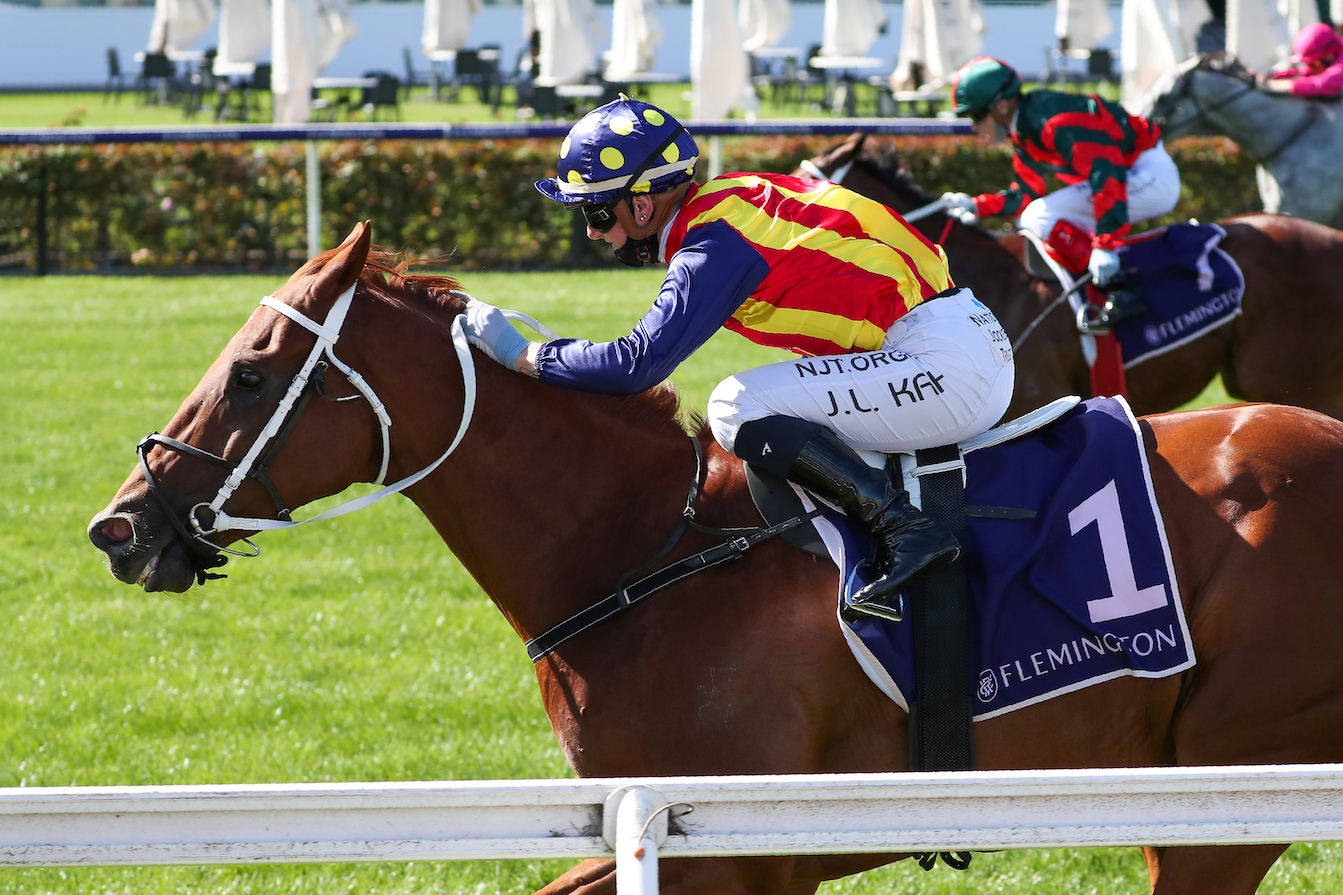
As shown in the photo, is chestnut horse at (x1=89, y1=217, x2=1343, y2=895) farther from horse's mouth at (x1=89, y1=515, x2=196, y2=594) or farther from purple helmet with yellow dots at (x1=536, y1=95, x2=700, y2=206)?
purple helmet with yellow dots at (x1=536, y1=95, x2=700, y2=206)

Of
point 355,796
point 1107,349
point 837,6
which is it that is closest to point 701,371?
point 1107,349

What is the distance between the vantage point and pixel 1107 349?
611cm

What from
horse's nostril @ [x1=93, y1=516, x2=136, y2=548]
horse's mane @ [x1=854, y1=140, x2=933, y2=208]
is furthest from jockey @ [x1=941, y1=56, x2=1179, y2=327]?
horse's nostril @ [x1=93, y1=516, x2=136, y2=548]

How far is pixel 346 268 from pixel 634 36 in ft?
56.9

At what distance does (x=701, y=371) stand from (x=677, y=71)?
21999mm

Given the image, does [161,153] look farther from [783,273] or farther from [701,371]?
[783,273]

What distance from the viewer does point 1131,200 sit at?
674 centimetres

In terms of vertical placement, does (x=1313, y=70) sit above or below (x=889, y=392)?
above

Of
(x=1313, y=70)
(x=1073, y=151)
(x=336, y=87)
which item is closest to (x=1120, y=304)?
(x=1073, y=151)

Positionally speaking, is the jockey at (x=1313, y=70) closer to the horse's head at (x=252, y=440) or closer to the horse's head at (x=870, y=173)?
the horse's head at (x=870, y=173)

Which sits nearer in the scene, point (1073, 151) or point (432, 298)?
point (432, 298)

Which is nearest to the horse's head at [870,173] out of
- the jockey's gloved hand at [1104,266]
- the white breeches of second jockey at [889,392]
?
the jockey's gloved hand at [1104,266]

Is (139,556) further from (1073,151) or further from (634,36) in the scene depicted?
(634,36)

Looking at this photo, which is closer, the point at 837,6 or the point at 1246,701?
the point at 1246,701
